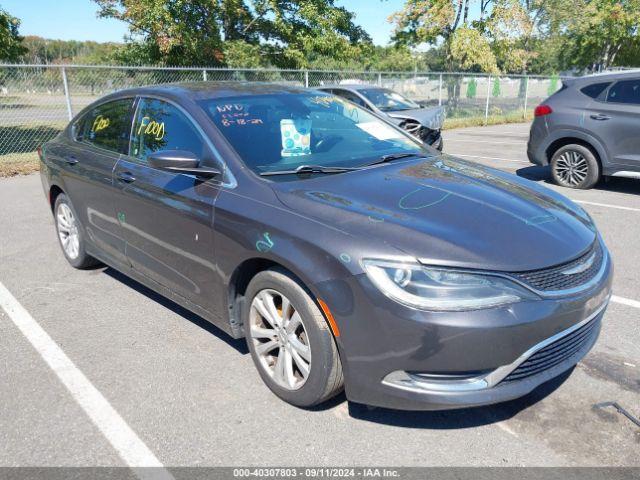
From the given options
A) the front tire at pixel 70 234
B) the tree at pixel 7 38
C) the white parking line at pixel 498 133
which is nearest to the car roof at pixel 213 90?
the front tire at pixel 70 234

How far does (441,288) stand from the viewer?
2.28 m

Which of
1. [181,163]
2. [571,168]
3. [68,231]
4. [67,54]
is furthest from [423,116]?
[67,54]

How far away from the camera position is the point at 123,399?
297 cm

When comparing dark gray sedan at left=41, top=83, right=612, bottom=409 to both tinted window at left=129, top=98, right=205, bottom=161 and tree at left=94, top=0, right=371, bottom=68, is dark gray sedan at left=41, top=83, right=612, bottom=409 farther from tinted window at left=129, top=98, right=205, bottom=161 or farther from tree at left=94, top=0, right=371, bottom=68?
tree at left=94, top=0, right=371, bottom=68

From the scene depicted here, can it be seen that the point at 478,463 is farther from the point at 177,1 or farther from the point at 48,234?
the point at 177,1

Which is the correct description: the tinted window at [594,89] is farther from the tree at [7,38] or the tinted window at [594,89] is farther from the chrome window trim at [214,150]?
the tree at [7,38]

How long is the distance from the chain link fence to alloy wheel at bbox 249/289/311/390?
10.6 m

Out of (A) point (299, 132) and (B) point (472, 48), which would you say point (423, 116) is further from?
(B) point (472, 48)

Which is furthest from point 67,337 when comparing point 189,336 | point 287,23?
point 287,23

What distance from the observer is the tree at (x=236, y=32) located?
17.5 m

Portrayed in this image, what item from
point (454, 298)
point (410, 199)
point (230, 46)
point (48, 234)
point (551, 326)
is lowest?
point (48, 234)

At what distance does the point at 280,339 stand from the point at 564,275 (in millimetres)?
1421

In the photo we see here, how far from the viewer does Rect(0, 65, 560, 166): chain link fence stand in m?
12.2

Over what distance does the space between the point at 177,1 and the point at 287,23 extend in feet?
15.9
